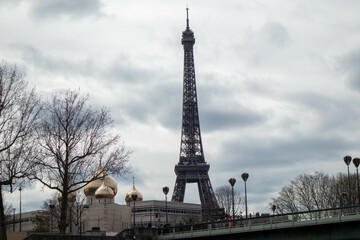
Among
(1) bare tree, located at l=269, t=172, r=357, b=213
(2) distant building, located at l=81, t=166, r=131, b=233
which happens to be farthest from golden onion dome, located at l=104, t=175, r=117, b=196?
(1) bare tree, located at l=269, t=172, r=357, b=213

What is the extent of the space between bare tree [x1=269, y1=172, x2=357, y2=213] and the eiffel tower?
1395 inches

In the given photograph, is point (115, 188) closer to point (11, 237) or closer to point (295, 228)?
point (11, 237)

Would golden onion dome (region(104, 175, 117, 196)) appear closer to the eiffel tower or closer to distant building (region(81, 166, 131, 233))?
distant building (region(81, 166, 131, 233))

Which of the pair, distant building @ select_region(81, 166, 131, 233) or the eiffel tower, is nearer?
distant building @ select_region(81, 166, 131, 233)

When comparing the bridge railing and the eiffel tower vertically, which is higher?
the eiffel tower

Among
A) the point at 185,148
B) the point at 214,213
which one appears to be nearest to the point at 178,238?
the point at 214,213

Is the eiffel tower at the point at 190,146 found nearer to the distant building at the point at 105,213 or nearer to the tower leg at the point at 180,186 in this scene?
the tower leg at the point at 180,186

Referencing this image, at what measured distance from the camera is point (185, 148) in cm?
16538

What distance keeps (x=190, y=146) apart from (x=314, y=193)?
62231 mm

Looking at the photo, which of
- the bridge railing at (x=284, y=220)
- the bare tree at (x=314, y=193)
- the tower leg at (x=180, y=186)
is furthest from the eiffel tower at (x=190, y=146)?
the bridge railing at (x=284, y=220)

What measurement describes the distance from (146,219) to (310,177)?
2032 inches

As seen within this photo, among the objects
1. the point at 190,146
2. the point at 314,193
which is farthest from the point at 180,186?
the point at 314,193

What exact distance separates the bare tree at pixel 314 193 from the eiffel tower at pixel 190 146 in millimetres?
35427

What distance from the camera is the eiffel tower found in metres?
158
